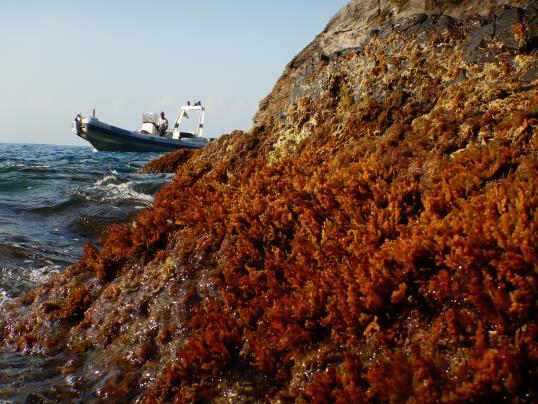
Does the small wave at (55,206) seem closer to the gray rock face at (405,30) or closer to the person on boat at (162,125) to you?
the gray rock face at (405,30)

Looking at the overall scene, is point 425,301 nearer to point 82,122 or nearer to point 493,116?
point 493,116

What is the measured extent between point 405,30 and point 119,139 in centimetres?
3932

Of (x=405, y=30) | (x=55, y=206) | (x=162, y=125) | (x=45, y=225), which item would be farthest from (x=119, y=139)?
(x=405, y=30)

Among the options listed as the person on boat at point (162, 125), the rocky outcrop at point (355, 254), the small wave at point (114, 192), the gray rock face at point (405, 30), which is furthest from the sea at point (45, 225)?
the person on boat at point (162, 125)

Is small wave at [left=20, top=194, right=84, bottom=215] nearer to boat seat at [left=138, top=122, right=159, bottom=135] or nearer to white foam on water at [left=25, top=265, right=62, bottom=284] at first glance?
white foam on water at [left=25, top=265, right=62, bottom=284]

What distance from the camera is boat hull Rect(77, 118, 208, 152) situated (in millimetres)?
42719

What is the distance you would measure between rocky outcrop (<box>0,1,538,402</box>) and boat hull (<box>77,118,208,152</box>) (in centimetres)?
3680

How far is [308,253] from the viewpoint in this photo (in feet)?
16.8

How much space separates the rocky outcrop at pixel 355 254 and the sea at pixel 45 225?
42 cm

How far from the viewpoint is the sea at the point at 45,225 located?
5.40 meters

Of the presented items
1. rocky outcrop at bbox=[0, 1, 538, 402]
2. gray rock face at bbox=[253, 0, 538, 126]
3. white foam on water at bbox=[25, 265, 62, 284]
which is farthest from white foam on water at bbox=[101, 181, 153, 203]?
rocky outcrop at bbox=[0, 1, 538, 402]

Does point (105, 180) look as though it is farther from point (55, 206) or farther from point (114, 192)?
point (55, 206)

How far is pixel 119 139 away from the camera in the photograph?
1692 inches

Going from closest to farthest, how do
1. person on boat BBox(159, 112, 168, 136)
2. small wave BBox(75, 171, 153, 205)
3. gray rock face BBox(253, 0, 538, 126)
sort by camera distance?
1. gray rock face BBox(253, 0, 538, 126)
2. small wave BBox(75, 171, 153, 205)
3. person on boat BBox(159, 112, 168, 136)
